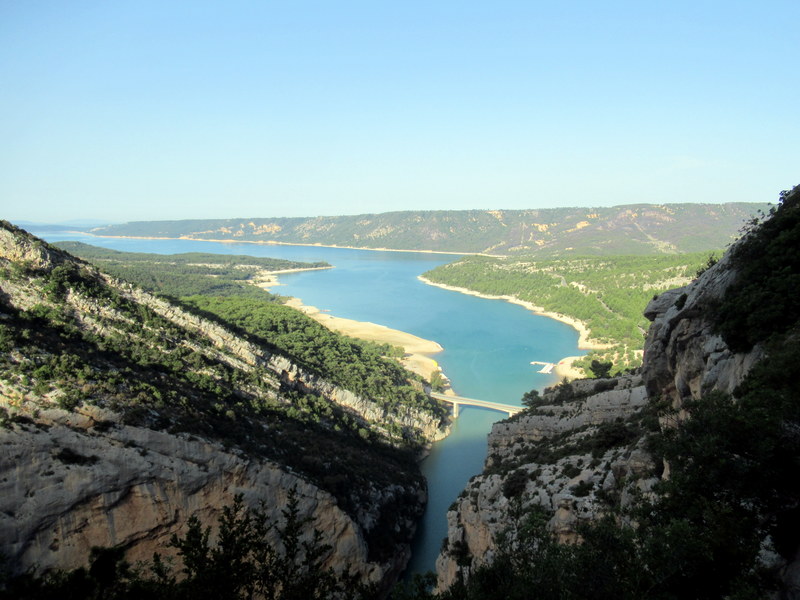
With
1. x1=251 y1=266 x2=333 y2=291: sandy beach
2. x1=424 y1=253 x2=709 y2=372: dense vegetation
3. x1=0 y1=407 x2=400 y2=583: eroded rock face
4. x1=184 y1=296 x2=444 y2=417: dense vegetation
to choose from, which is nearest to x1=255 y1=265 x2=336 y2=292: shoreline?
x1=251 y1=266 x2=333 y2=291: sandy beach

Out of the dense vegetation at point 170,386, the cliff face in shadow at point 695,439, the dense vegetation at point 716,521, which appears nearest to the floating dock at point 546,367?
the dense vegetation at point 170,386

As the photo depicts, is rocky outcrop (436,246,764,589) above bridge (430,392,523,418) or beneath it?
above

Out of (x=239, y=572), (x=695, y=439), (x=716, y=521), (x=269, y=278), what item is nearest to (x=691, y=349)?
(x=695, y=439)

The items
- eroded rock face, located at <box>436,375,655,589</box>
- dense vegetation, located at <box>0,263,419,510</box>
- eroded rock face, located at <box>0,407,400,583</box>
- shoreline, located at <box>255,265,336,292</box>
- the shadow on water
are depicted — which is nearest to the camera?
eroded rock face, located at <box>436,375,655,589</box>

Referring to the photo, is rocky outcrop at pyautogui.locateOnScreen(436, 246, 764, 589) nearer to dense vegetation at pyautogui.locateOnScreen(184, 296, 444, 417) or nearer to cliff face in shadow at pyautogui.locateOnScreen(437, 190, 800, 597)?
cliff face in shadow at pyautogui.locateOnScreen(437, 190, 800, 597)

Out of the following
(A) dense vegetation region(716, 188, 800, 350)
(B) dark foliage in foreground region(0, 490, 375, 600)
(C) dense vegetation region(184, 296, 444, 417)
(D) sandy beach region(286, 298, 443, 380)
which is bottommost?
(D) sandy beach region(286, 298, 443, 380)

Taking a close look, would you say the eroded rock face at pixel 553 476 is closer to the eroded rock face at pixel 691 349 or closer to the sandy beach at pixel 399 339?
the eroded rock face at pixel 691 349
